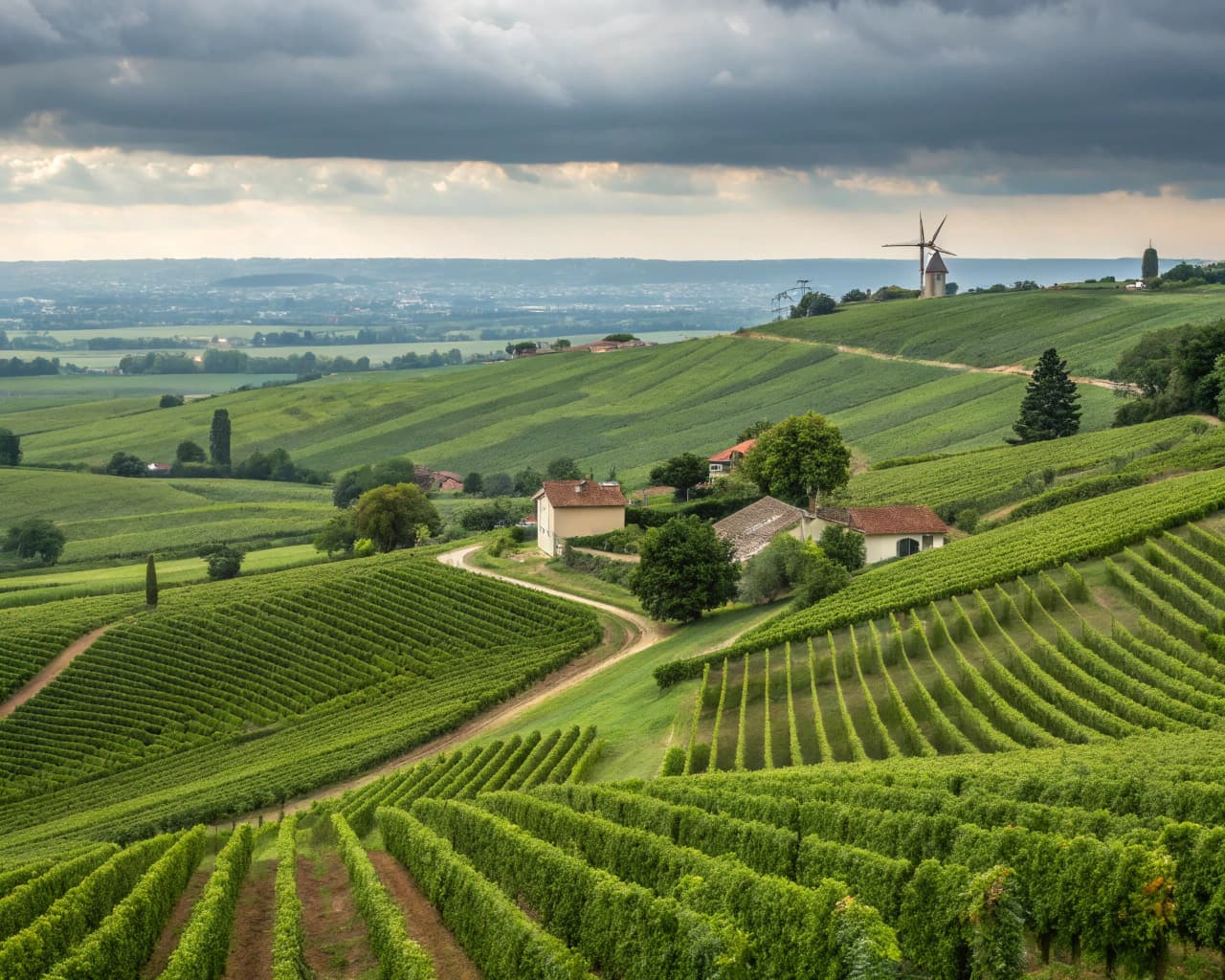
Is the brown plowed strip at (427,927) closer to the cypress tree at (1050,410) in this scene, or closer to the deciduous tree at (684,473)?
the deciduous tree at (684,473)

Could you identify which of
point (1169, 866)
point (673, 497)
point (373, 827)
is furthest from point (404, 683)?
point (1169, 866)

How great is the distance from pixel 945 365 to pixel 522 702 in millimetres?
96509

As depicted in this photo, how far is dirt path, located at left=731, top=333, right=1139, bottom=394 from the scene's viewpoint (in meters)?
114

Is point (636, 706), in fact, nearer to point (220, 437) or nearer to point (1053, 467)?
point (1053, 467)

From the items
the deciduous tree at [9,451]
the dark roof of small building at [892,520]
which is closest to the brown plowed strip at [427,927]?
the dark roof of small building at [892,520]

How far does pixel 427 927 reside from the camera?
26312 mm

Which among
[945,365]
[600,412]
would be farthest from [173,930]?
[600,412]

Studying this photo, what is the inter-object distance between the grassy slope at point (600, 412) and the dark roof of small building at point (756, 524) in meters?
31.2

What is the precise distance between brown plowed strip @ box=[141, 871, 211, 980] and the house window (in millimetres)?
44379

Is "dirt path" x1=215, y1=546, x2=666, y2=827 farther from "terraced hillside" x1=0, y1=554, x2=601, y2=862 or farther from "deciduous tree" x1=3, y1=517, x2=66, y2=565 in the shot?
"deciduous tree" x1=3, y1=517, x2=66, y2=565

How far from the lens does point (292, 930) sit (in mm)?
24391

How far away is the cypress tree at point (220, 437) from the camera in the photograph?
169000 mm

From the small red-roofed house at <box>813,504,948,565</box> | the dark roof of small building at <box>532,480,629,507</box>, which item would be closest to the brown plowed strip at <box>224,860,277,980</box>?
the small red-roofed house at <box>813,504,948,565</box>

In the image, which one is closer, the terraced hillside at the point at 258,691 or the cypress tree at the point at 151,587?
the terraced hillside at the point at 258,691
